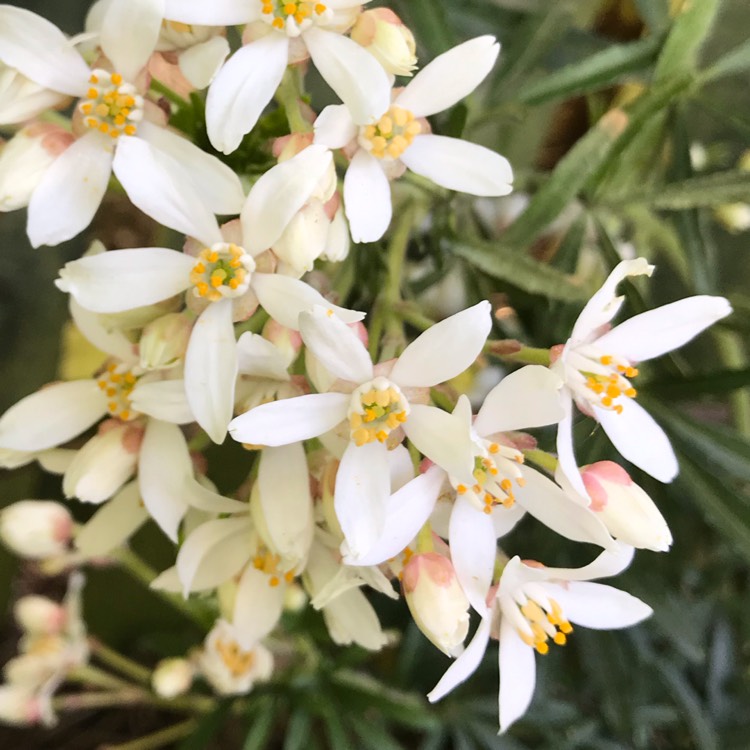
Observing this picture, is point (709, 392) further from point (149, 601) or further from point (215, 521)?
point (149, 601)

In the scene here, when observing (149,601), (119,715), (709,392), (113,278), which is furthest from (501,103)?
(119,715)

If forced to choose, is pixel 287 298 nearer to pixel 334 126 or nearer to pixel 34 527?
pixel 334 126

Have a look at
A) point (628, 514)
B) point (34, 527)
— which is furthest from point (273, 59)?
point (34, 527)

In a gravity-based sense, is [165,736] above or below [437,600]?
below

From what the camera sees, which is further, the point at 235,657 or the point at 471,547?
the point at 235,657

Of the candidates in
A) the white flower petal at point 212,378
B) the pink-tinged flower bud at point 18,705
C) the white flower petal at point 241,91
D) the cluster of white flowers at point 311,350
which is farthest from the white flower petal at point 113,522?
the pink-tinged flower bud at point 18,705

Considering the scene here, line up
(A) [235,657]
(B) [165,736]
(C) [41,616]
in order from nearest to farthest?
1. (A) [235,657]
2. (C) [41,616]
3. (B) [165,736]

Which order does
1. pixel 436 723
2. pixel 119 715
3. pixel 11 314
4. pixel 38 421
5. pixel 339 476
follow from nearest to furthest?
pixel 339 476, pixel 38 421, pixel 436 723, pixel 119 715, pixel 11 314
